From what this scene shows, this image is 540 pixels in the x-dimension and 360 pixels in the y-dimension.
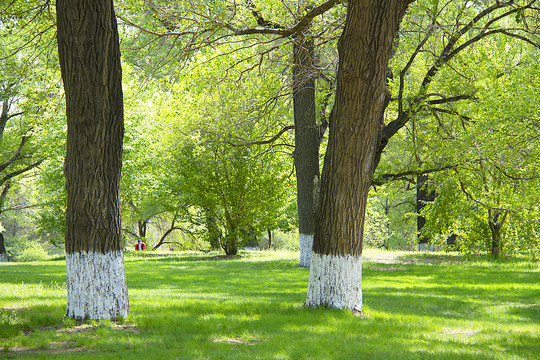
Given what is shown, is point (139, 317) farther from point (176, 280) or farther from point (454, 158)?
point (454, 158)

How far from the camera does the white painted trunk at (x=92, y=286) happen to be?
6762 millimetres

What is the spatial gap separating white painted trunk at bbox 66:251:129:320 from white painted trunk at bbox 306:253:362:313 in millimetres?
3006

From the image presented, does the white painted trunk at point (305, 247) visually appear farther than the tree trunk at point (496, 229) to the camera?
No

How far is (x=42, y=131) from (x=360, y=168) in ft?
64.4

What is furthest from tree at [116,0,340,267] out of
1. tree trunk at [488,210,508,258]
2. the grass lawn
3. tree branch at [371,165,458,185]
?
tree trunk at [488,210,508,258]

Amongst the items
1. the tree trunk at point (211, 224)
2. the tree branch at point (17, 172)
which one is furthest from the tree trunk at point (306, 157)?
the tree branch at point (17, 172)

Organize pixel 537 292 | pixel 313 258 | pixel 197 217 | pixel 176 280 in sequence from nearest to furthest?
pixel 313 258, pixel 537 292, pixel 176 280, pixel 197 217

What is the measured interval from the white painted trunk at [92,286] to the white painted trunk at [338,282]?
3006 mm

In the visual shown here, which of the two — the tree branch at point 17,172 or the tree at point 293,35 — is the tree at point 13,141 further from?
the tree at point 293,35

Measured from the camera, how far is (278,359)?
5141mm

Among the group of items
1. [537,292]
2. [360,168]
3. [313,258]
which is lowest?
[537,292]

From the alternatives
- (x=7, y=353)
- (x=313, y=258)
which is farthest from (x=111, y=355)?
(x=313, y=258)

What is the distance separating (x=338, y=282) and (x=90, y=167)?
13.0 feet

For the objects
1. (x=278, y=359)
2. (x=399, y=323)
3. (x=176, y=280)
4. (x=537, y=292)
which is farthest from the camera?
(x=176, y=280)
